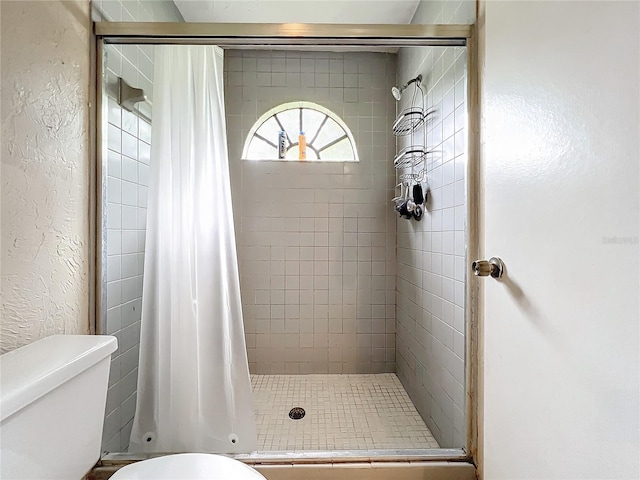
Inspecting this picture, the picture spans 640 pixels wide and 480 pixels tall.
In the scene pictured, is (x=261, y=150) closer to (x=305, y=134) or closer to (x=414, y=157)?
(x=305, y=134)

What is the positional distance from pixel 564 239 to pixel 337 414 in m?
1.44

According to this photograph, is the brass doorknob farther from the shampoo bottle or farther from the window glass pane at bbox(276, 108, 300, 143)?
the window glass pane at bbox(276, 108, 300, 143)

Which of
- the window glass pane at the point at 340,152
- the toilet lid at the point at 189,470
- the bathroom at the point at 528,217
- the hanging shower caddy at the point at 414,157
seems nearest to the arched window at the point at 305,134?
the window glass pane at the point at 340,152

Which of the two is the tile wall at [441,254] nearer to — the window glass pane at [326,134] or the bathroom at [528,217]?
the bathroom at [528,217]

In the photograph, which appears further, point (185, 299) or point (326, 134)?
point (326, 134)

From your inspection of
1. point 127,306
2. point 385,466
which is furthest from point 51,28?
point 385,466

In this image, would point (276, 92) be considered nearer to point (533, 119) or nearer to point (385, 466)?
point (533, 119)

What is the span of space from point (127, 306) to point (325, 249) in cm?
124

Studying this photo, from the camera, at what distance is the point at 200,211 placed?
1215 millimetres

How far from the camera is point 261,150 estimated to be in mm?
2281

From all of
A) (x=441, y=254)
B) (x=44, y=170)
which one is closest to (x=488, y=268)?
(x=441, y=254)

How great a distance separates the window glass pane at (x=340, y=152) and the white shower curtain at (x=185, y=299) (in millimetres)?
1175

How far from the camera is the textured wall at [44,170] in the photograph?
781mm

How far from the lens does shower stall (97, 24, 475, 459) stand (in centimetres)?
117
